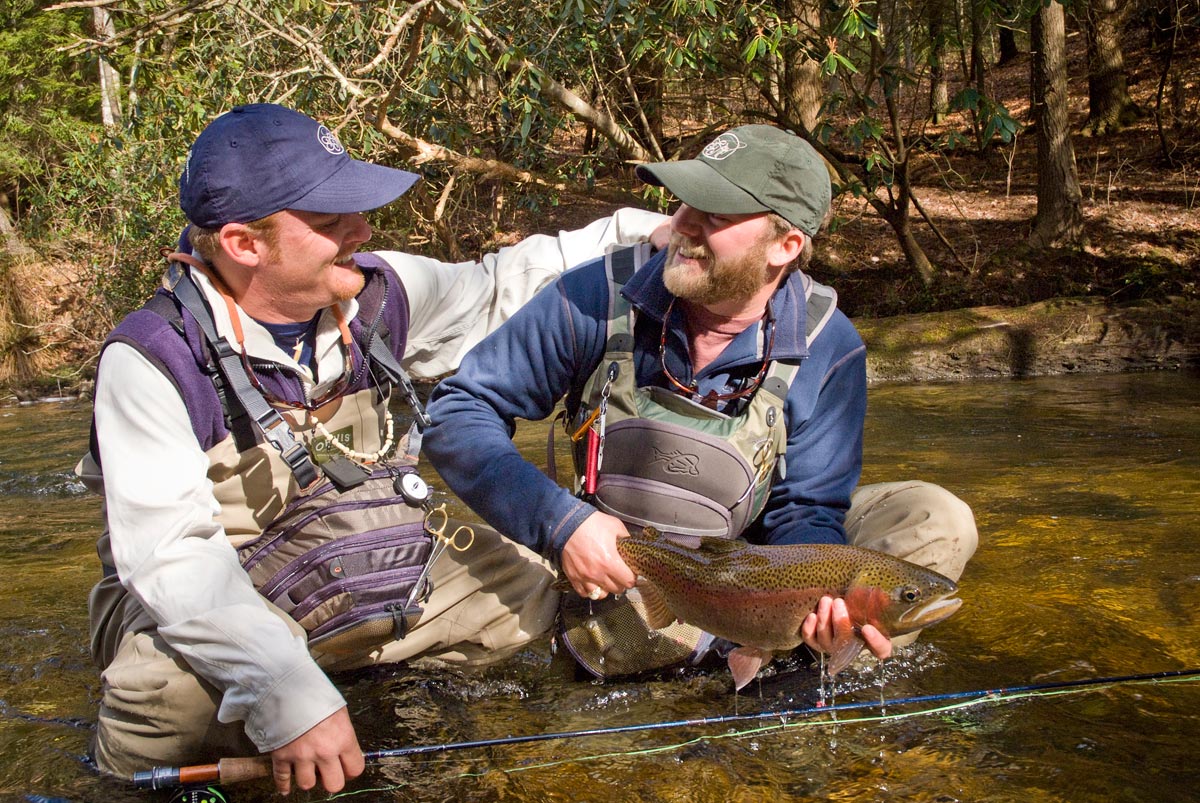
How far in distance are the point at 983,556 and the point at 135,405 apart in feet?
12.1

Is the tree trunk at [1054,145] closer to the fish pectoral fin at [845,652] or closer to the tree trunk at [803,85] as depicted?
the tree trunk at [803,85]

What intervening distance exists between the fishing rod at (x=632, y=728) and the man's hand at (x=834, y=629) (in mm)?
310

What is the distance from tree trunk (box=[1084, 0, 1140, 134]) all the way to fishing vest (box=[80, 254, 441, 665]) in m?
17.4

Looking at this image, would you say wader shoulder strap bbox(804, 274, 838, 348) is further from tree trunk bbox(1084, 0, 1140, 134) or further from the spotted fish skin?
tree trunk bbox(1084, 0, 1140, 134)

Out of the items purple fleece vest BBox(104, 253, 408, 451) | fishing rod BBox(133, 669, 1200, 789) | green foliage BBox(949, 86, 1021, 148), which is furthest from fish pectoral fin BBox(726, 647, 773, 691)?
green foliage BBox(949, 86, 1021, 148)

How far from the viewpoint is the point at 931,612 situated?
119 inches

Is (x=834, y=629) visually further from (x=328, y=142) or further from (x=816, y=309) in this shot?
(x=328, y=142)

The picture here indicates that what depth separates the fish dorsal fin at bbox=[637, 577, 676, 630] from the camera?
137 inches

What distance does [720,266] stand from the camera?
3596mm

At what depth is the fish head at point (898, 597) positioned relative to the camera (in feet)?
9.98

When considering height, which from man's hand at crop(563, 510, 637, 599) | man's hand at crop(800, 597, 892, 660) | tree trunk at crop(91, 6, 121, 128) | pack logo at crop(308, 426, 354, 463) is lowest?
man's hand at crop(800, 597, 892, 660)

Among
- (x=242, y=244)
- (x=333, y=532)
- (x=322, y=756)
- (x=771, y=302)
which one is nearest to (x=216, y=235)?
(x=242, y=244)

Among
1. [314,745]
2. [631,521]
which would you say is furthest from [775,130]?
[314,745]

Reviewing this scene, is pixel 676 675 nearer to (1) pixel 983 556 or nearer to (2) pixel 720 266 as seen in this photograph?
(2) pixel 720 266
